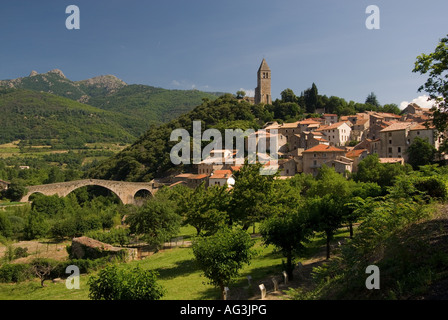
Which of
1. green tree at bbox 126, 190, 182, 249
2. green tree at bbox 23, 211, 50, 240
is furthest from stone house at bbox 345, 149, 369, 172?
green tree at bbox 23, 211, 50, 240

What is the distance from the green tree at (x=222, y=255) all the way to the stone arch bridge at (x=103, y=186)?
1967 inches

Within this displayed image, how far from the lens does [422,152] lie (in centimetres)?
5009

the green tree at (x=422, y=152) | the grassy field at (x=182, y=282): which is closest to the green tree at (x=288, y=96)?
the green tree at (x=422, y=152)

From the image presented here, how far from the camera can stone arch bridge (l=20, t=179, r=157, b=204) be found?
5691cm

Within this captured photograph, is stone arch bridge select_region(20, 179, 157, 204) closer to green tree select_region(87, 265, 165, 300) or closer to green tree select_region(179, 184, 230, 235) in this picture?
green tree select_region(179, 184, 230, 235)

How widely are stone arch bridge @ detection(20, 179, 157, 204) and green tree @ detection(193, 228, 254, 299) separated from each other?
50.0 metres

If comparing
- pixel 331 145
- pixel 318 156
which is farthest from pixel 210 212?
pixel 331 145

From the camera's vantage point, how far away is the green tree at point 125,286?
10.5 m

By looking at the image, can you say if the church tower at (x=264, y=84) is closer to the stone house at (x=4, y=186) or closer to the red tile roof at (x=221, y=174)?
the red tile roof at (x=221, y=174)

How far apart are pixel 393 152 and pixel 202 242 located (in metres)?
51.8

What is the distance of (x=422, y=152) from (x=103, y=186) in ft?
175

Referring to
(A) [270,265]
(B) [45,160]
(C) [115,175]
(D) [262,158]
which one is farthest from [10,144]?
(A) [270,265]

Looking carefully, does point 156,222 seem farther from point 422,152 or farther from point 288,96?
point 288,96
